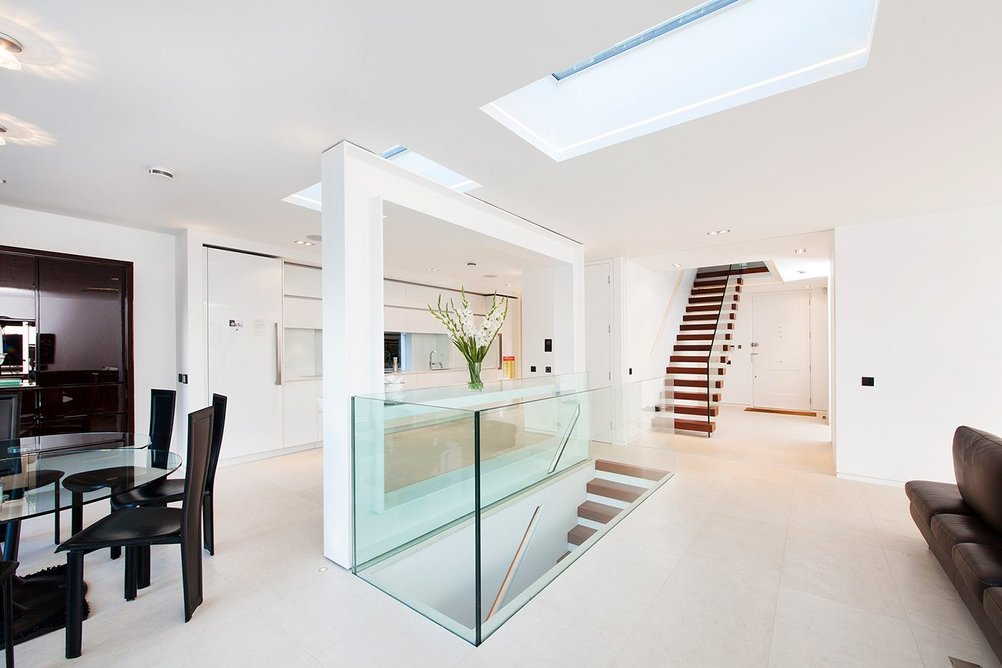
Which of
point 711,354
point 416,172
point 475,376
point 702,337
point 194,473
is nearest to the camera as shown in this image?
point 194,473

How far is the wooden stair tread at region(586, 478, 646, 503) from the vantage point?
4082mm

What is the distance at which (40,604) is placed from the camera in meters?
2.10

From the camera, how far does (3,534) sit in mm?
2666

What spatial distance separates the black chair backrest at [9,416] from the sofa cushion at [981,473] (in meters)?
6.09

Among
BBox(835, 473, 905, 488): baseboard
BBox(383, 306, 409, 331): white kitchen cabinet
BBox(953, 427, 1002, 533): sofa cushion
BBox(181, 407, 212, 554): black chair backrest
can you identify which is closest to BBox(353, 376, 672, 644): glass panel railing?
BBox(181, 407, 212, 554): black chair backrest

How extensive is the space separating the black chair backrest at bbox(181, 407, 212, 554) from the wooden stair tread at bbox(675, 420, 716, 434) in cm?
618

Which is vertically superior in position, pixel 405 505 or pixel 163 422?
pixel 163 422

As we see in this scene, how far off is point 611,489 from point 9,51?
4.80 meters

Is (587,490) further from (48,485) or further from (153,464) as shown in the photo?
(48,485)

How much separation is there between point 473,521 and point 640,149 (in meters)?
2.41

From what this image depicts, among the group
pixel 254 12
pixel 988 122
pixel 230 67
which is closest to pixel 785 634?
pixel 988 122

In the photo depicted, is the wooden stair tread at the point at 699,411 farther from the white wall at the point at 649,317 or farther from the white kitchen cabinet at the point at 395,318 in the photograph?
the white kitchen cabinet at the point at 395,318

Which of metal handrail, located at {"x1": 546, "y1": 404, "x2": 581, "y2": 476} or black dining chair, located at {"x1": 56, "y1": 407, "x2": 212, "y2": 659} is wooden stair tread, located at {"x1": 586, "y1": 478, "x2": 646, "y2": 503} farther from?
black dining chair, located at {"x1": 56, "y1": 407, "x2": 212, "y2": 659}

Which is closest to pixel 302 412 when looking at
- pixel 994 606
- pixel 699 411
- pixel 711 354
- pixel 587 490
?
pixel 587 490
